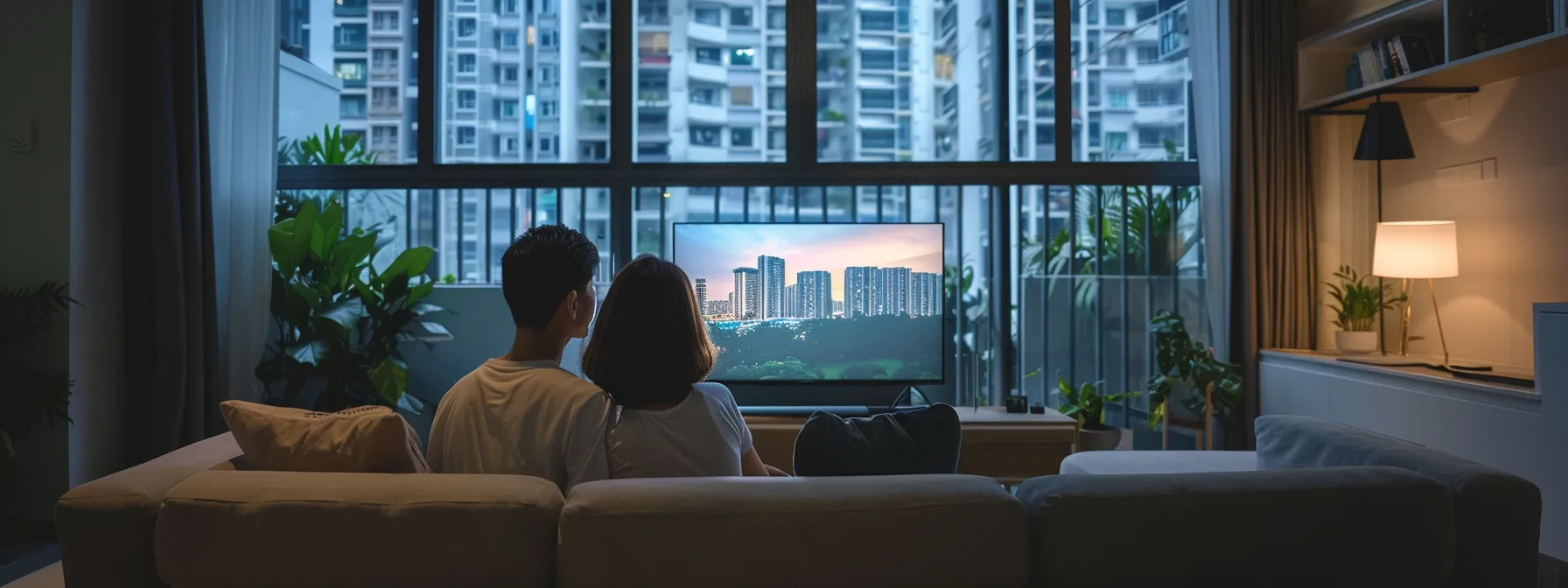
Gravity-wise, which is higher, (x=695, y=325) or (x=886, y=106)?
(x=886, y=106)

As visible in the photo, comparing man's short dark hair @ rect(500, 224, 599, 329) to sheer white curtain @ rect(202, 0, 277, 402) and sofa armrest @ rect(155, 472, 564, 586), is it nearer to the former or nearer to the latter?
sofa armrest @ rect(155, 472, 564, 586)

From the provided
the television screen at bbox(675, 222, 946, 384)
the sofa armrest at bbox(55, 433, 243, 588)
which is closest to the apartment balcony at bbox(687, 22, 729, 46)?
the television screen at bbox(675, 222, 946, 384)

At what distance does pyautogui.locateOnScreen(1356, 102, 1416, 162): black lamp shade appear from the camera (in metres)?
3.71

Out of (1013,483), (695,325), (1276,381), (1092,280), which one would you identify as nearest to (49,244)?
(695,325)

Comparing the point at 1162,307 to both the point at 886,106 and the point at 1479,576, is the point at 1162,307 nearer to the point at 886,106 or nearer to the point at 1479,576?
the point at 886,106

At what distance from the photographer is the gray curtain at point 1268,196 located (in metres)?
4.08

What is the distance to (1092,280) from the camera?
14.2ft

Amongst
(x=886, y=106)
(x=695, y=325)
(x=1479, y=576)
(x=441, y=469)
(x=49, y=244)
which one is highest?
(x=886, y=106)

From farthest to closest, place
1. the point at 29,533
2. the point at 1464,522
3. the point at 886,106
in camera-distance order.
A: 1. the point at 886,106
2. the point at 29,533
3. the point at 1464,522

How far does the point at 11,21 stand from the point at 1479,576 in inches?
174

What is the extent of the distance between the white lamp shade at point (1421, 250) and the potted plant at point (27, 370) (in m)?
4.57

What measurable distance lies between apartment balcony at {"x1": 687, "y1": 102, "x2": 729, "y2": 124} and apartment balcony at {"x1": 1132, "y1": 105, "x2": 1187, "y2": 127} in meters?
1.75

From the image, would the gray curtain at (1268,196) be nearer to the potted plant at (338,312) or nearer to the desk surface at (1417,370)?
the desk surface at (1417,370)

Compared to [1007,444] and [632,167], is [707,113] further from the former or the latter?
[1007,444]
